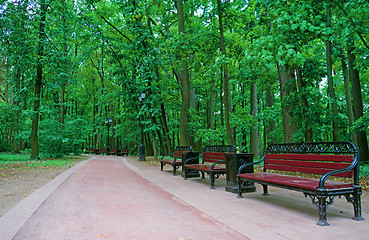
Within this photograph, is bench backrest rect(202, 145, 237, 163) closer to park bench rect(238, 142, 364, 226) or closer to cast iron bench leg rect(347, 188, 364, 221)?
park bench rect(238, 142, 364, 226)

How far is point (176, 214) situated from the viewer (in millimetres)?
4406

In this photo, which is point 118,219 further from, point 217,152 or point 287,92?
point 287,92

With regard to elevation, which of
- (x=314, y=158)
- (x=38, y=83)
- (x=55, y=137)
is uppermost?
(x=38, y=83)

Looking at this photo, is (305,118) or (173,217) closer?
(173,217)

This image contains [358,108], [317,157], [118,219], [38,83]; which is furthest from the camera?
[38,83]

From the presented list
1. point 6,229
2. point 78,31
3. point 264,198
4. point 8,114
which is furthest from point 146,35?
point 6,229

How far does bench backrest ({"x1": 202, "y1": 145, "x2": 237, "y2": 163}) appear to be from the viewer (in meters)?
7.60

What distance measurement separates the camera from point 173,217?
422 cm

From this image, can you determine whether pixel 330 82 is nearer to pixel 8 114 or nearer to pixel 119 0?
pixel 119 0

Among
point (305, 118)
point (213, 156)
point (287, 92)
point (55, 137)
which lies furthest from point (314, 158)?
point (55, 137)

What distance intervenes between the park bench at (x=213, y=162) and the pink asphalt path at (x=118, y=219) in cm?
143

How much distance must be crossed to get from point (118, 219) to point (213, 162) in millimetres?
4479

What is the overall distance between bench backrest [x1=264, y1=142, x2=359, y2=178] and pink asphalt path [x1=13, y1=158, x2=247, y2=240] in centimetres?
206

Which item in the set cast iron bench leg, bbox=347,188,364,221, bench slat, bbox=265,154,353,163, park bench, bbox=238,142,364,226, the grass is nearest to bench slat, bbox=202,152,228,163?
park bench, bbox=238,142,364,226
